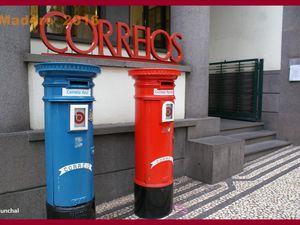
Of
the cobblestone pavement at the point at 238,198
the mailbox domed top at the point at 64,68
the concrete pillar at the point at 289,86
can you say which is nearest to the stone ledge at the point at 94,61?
the mailbox domed top at the point at 64,68

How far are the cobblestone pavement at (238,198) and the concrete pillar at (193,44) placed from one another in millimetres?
1438

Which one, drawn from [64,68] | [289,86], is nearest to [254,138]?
[289,86]

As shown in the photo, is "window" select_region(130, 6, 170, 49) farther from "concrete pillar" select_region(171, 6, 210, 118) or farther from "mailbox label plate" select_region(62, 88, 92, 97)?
"mailbox label plate" select_region(62, 88, 92, 97)

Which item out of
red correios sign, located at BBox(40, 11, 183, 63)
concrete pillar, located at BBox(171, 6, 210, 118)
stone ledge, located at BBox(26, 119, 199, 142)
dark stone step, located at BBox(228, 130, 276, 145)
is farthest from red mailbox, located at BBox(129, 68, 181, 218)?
dark stone step, located at BBox(228, 130, 276, 145)

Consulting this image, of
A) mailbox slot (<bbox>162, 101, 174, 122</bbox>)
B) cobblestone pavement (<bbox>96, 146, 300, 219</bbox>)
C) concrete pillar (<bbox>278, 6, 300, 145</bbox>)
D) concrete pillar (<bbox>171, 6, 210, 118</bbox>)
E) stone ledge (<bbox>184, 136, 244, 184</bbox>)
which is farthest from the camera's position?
concrete pillar (<bbox>278, 6, 300, 145</bbox>)

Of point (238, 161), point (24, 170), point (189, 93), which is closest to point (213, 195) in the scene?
point (238, 161)

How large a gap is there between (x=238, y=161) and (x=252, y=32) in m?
4.70

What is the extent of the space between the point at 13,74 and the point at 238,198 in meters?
3.46

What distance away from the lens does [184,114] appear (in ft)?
16.3

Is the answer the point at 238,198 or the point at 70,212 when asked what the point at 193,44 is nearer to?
the point at 238,198

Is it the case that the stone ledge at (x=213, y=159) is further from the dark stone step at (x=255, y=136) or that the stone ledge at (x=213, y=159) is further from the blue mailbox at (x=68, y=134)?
the blue mailbox at (x=68, y=134)

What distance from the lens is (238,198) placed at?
385 centimetres

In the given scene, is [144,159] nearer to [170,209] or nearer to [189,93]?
[170,209]

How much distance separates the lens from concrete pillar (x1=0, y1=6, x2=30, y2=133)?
3.06m
